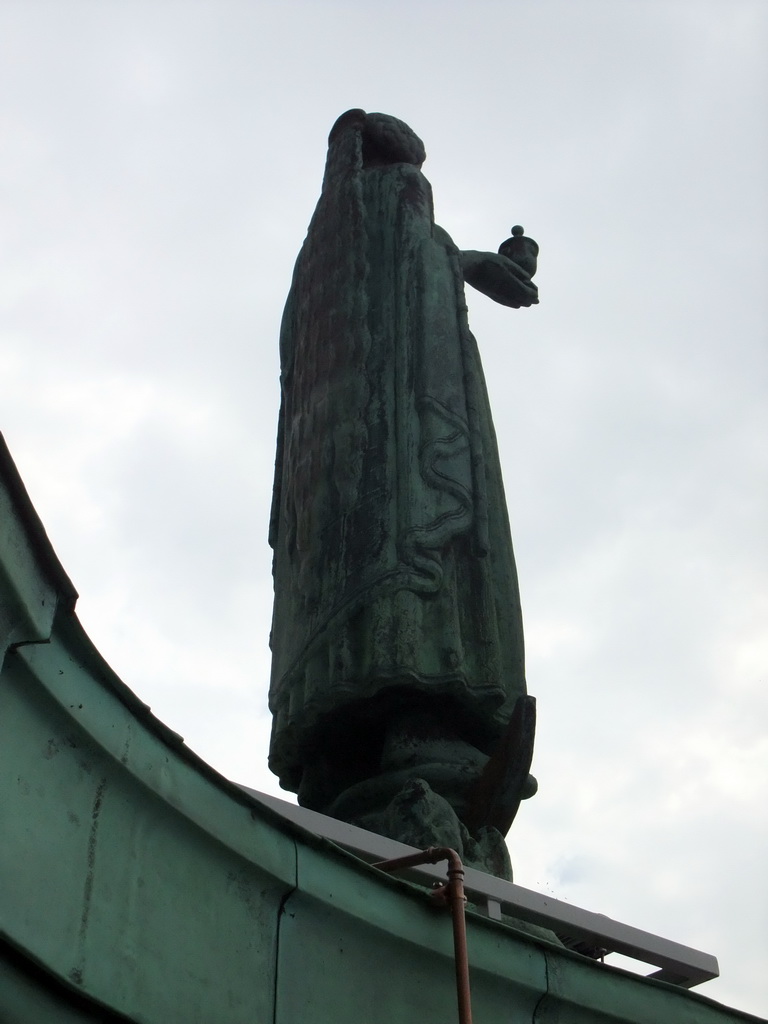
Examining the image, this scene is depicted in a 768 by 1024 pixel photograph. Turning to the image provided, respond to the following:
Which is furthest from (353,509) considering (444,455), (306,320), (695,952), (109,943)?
(109,943)

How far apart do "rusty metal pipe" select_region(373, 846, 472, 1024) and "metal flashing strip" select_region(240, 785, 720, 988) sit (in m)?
0.16

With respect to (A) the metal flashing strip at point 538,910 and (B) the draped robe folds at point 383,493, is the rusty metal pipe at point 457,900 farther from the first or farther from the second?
(B) the draped robe folds at point 383,493

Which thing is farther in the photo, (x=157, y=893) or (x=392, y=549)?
(x=392, y=549)

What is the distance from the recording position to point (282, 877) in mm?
4258

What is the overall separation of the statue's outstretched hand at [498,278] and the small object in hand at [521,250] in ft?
0.30

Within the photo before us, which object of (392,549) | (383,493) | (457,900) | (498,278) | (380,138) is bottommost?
(457,900)

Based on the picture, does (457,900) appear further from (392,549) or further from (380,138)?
(380,138)

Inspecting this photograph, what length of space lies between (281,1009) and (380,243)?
5.65 m

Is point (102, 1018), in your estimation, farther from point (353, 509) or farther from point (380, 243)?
point (380, 243)

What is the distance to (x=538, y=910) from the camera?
5.31m

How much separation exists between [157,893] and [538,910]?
1.85 m

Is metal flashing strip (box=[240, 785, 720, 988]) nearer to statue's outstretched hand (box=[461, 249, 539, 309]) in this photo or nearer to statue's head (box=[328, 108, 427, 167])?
statue's outstretched hand (box=[461, 249, 539, 309])

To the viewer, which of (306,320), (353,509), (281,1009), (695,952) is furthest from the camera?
(306,320)

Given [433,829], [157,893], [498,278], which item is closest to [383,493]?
[433,829]
